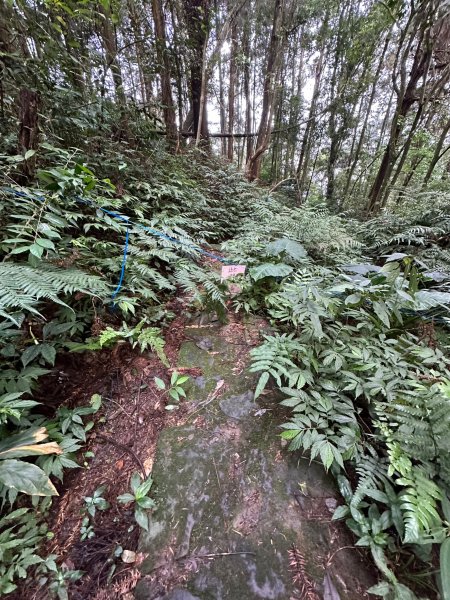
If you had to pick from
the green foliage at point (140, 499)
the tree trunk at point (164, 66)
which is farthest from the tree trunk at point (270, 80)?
the green foliage at point (140, 499)

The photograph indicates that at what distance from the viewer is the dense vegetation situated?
43.8 inches

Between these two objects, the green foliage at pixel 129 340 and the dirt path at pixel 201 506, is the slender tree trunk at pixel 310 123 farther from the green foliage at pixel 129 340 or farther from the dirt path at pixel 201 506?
the dirt path at pixel 201 506

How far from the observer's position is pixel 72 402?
1646mm

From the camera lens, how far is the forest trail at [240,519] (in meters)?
1.00

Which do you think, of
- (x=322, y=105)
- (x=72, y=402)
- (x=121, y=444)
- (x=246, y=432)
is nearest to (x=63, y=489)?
(x=121, y=444)

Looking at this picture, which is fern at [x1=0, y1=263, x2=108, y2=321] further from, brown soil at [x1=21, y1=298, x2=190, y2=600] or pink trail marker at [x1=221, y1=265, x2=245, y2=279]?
pink trail marker at [x1=221, y1=265, x2=245, y2=279]

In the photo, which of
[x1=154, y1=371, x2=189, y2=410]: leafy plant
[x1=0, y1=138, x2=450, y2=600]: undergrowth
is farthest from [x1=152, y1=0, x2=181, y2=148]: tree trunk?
[x1=154, y1=371, x2=189, y2=410]: leafy plant

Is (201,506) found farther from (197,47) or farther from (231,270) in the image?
(197,47)

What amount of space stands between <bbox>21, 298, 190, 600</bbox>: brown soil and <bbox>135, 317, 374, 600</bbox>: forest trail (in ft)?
0.34

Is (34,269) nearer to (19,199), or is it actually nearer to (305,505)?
(19,199)

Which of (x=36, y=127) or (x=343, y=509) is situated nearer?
(x=343, y=509)

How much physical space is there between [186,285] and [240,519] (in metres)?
1.70

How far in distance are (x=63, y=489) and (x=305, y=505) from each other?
4.13 feet

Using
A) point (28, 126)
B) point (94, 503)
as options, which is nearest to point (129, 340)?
point (94, 503)
